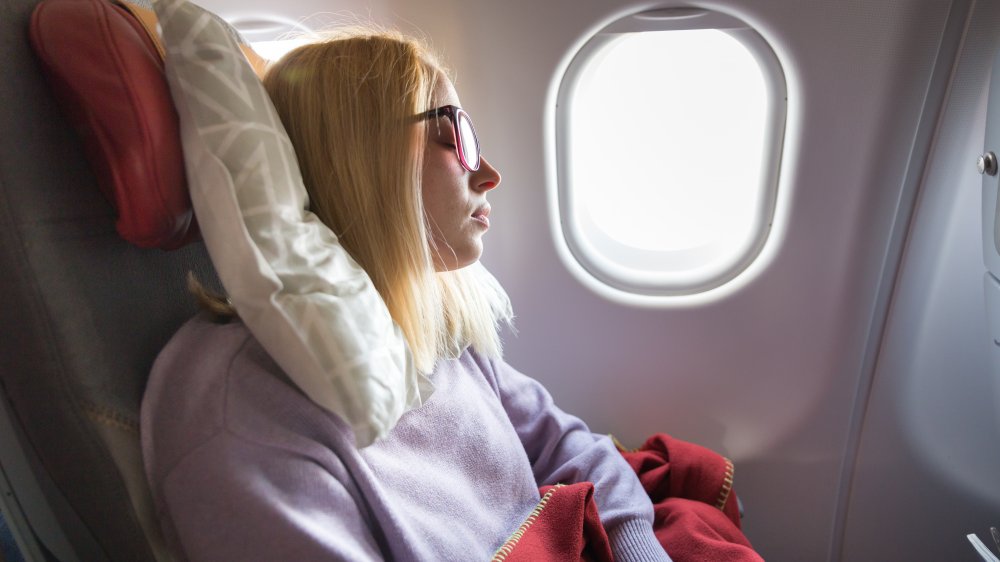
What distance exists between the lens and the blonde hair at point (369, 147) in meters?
0.97

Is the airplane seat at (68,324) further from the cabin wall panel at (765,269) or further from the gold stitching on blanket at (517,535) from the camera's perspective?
the cabin wall panel at (765,269)

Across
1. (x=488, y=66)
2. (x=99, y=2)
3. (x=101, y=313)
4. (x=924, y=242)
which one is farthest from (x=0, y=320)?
(x=924, y=242)

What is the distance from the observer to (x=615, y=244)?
1.74 metres

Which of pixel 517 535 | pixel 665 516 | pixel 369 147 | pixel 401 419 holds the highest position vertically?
pixel 369 147

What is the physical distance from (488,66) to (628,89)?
0.37 m

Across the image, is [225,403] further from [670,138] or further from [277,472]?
[670,138]

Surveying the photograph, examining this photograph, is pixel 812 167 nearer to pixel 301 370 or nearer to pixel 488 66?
pixel 488 66

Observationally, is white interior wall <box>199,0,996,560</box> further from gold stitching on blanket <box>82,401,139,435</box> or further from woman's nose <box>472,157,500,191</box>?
gold stitching on blanket <box>82,401,139,435</box>

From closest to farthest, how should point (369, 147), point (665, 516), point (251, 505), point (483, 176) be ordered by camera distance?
point (251, 505) < point (369, 147) < point (483, 176) < point (665, 516)

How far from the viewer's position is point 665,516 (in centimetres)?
136

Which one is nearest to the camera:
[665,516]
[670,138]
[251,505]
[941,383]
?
[251,505]

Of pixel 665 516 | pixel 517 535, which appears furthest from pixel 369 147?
pixel 665 516

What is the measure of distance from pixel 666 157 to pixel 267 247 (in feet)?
3.99

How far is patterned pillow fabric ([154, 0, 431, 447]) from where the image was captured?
75 cm
